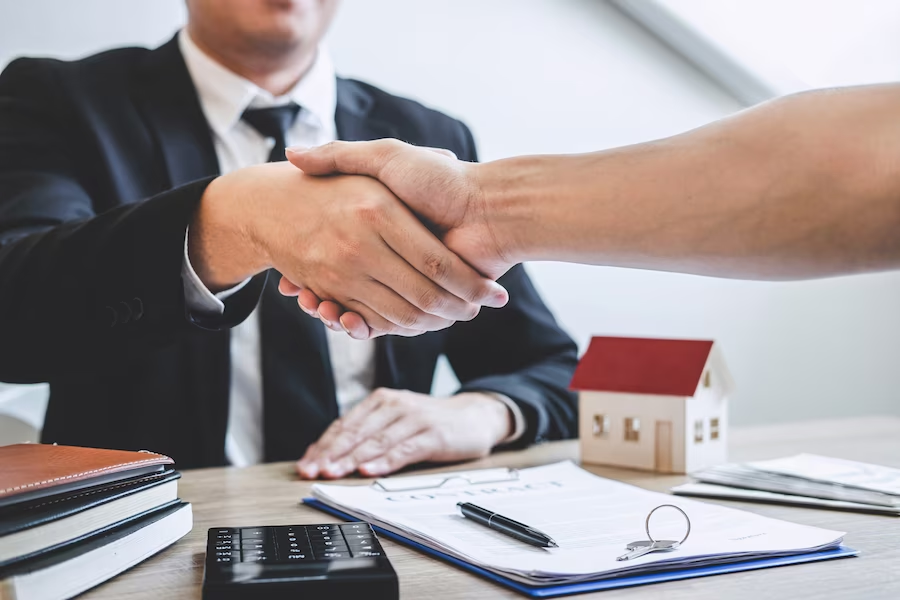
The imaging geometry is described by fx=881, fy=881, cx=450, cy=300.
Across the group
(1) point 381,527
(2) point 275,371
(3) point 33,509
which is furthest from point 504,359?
(3) point 33,509

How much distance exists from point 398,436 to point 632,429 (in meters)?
0.32

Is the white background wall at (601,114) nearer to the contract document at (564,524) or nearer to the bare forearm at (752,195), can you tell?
the contract document at (564,524)

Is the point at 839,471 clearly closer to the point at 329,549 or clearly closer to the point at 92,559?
the point at 329,549

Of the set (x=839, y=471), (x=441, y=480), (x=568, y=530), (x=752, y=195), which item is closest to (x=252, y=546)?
(x=568, y=530)

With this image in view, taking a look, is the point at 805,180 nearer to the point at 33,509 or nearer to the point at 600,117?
the point at 33,509

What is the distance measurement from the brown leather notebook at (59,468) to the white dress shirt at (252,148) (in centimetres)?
79

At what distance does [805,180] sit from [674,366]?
18.7 inches

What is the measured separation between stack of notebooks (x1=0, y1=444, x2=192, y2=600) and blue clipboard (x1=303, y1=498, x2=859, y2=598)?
0.21m

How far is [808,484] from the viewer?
1006 millimetres

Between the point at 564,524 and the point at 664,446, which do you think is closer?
the point at 564,524

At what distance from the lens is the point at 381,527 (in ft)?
2.72

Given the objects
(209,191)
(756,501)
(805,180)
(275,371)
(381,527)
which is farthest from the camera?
(275,371)

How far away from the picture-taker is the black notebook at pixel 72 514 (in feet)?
1.89

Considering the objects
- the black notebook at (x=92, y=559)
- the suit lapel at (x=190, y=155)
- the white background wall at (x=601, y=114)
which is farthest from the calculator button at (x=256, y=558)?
the white background wall at (x=601, y=114)
